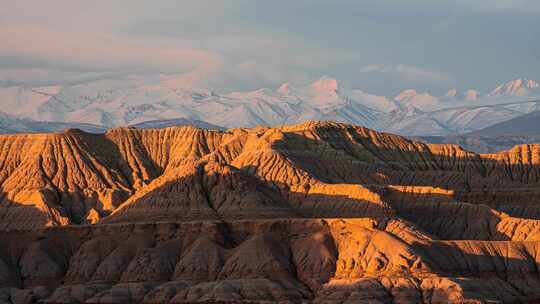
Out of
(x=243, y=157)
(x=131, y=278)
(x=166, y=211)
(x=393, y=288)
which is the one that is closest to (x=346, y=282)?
(x=393, y=288)

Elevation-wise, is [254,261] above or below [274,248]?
below

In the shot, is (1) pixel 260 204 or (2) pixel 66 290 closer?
(2) pixel 66 290

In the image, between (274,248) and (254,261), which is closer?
(254,261)

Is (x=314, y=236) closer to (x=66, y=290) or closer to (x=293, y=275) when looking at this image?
(x=293, y=275)

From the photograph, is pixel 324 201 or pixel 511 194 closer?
pixel 324 201

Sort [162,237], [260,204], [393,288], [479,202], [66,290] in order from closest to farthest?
1. [393,288]
2. [66,290]
3. [162,237]
4. [260,204]
5. [479,202]

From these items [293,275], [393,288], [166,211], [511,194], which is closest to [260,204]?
[166,211]

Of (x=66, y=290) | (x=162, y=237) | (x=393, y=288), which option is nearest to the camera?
(x=393, y=288)

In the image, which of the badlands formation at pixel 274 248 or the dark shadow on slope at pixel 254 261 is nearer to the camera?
the dark shadow on slope at pixel 254 261

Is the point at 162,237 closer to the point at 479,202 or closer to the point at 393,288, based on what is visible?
the point at 393,288

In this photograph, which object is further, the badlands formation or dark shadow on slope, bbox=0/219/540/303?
the badlands formation
